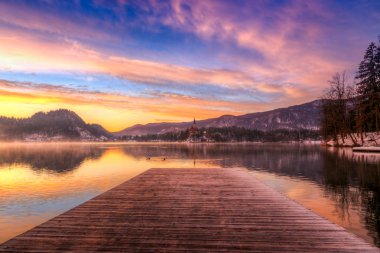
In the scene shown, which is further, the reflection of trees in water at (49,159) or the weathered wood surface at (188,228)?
the reflection of trees in water at (49,159)

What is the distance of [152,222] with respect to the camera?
10.8 m

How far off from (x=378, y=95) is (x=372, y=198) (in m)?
71.7

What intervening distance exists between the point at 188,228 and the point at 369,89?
89.3 meters

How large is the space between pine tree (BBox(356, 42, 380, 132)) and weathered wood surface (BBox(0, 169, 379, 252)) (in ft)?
252

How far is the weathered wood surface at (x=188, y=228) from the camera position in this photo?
8281 millimetres

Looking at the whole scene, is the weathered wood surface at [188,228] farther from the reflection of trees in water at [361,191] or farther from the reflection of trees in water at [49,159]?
the reflection of trees in water at [49,159]

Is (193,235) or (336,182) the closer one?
(193,235)

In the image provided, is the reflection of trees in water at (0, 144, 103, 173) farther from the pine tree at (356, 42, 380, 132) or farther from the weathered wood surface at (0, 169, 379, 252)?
the pine tree at (356, 42, 380, 132)

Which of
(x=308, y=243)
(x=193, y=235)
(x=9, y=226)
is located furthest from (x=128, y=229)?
(x=9, y=226)

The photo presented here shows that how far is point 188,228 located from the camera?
10.0 m

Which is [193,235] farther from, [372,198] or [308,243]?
[372,198]

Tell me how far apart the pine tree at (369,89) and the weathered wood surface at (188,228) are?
A: 76896 mm

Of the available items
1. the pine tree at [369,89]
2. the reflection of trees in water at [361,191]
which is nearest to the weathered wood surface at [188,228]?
the reflection of trees in water at [361,191]

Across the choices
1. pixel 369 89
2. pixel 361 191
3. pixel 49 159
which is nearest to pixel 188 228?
pixel 361 191
